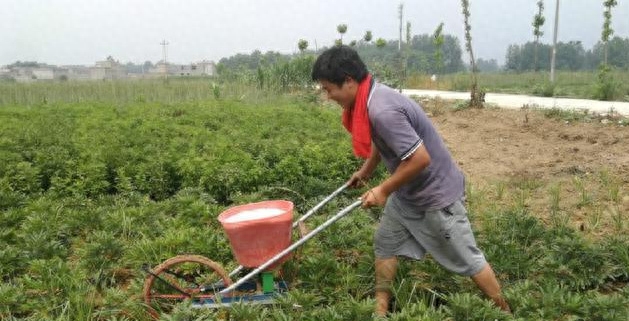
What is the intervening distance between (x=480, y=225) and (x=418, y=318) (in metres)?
2.26

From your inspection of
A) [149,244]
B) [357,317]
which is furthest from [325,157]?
[357,317]

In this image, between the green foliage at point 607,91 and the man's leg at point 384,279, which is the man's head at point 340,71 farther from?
the green foliage at point 607,91

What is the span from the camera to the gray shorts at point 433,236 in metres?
3.11

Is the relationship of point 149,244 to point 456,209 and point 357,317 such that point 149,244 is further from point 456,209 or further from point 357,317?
point 456,209

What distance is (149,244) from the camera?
4.14 metres

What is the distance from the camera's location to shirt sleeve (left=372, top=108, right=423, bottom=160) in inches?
110

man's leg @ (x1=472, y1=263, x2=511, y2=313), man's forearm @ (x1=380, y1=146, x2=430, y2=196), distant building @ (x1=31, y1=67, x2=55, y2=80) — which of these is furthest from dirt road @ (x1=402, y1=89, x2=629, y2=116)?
distant building @ (x1=31, y1=67, x2=55, y2=80)

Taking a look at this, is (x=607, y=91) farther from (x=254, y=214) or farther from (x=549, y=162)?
(x=254, y=214)

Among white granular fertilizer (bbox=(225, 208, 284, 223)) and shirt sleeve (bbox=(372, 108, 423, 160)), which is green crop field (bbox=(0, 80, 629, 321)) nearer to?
white granular fertilizer (bbox=(225, 208, 284, 223))

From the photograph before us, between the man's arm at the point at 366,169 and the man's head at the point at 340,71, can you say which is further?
the man's arm at the point at 366,169

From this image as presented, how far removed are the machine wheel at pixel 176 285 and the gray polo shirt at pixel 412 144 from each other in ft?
4.07

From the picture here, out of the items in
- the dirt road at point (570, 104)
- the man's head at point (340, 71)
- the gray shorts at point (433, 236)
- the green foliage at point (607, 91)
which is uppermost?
the man's head at point (340, 71)

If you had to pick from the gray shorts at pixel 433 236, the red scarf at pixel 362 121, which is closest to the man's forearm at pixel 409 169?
the red scarf at pixel 362 121

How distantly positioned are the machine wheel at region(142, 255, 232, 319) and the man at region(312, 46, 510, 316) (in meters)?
1.04
